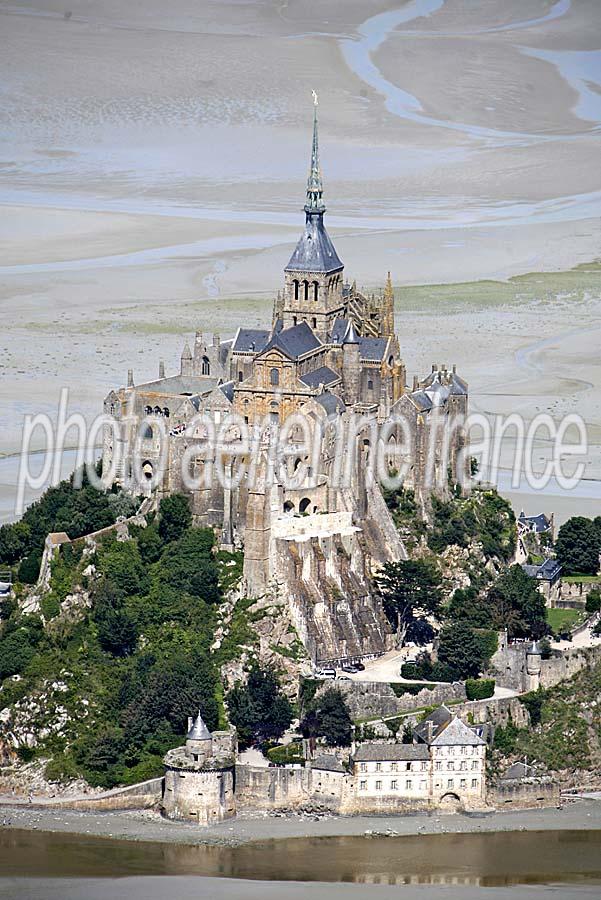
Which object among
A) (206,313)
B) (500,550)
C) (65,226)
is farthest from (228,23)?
(500,550)

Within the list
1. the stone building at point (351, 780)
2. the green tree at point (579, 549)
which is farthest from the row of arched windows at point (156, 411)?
the stone building at point (351, 780)

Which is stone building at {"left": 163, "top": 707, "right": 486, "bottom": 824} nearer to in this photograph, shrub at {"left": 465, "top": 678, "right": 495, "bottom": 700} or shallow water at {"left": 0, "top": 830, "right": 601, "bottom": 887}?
shallow water at {"left": 0, "top": 830, "right": 601, "bottom": 887}

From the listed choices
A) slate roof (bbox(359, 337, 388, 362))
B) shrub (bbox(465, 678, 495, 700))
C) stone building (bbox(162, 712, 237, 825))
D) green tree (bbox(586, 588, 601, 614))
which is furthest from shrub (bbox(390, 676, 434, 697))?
slate roof (bbox(359, 337, 388, 362))

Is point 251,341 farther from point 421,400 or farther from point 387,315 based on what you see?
point 421,400

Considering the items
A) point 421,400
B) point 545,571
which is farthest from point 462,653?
point 421,400

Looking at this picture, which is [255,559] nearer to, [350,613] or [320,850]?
[350,613]

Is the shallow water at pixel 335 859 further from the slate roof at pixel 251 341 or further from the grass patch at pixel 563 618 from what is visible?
the slate roof at pixel 251 341
